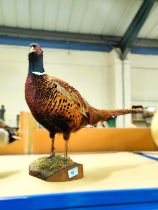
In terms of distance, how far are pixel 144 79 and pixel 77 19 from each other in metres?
1.45

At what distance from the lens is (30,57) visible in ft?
1.98

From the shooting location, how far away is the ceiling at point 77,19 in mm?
3101

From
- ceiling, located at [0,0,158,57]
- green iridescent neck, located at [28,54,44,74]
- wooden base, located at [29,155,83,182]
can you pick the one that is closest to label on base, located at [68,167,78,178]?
wooden base, located at [29,155,83,182]

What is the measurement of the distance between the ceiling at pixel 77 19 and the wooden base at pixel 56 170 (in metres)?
2.76

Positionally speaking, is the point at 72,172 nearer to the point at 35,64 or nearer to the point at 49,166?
the point at 49,166

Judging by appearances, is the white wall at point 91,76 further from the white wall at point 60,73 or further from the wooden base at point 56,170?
the wooden base at point 56,170

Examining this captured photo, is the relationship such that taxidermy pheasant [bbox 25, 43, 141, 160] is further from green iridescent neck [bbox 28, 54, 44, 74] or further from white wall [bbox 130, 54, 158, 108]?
white wall [bbox 130, 54, 158, 108]

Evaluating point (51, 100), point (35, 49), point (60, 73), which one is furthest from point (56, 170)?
point (60, 73)

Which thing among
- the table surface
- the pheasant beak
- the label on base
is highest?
the pheasant beak

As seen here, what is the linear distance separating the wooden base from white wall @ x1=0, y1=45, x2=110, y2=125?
123 inches

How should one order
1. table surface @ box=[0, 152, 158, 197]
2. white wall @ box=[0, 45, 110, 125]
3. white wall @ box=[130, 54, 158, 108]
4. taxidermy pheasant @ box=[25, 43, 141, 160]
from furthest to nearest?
white wall @ box=[130, 54, 158, 108]
white wall @ box=[0, 45, 110, 125]
taxidermy pheasant @ box=[25, 43, 141, 160]
table surface @ box=[0, 152, 158, 197]

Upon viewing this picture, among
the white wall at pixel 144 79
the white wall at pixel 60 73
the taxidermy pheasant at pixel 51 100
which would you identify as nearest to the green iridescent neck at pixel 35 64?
the taxidermy pheasant at pixel 51 100

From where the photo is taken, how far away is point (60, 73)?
3.93 m

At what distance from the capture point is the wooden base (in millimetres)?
546
